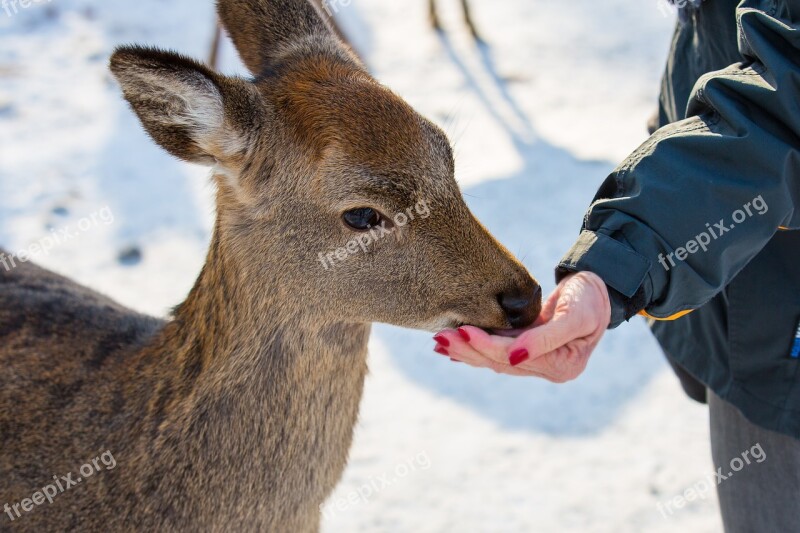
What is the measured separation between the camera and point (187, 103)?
7.52 ft

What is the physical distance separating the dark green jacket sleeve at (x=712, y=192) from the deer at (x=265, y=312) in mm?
389

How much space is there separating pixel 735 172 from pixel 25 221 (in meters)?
5.04

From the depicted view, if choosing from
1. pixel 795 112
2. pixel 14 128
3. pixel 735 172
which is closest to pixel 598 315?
pixel 735 172

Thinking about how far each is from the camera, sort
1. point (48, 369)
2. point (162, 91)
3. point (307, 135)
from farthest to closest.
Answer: point (48, 369)
point (307, 135)
point (162, 91)

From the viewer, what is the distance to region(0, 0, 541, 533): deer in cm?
236

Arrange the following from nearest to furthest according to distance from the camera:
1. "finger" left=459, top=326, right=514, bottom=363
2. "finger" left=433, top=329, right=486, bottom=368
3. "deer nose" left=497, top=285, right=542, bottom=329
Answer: "finger" left=459, top=326, right=514, bottom=363 → "finger" left=433, top=329, right=486, bottom=368 → "deer nose" left=497, top=285, right=542, bottom=329

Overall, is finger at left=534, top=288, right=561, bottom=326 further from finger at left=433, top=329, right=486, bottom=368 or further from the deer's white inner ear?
the deer's white inner ear

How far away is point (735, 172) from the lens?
2025mm

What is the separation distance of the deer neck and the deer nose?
48 cm

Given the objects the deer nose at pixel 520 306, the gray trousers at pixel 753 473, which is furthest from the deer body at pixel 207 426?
the gray trousers at pixel 753 473

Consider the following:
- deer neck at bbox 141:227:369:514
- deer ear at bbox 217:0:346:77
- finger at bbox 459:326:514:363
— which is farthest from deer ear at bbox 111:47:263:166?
finger at bbox 459:326:514:363

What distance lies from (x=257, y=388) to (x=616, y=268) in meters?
1.12

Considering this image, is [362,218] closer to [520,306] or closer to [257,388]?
[520,306]

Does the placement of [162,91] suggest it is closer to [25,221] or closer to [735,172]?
[735,172]
